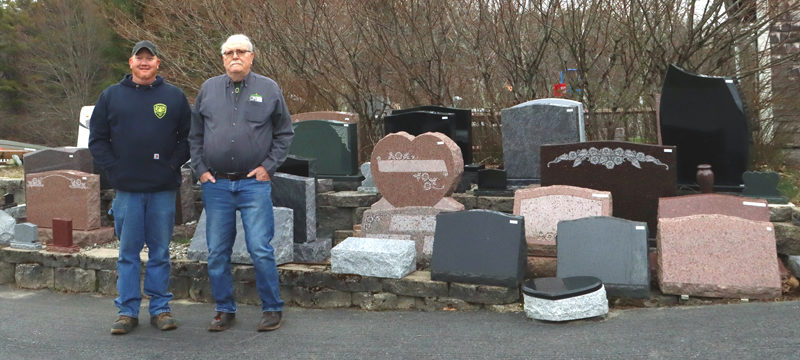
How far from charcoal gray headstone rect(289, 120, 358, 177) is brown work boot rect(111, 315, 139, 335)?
3318 mm

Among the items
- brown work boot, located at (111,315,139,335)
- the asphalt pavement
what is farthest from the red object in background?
brown work boot, located at (111,315,139,335)

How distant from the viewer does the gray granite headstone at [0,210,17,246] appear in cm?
678

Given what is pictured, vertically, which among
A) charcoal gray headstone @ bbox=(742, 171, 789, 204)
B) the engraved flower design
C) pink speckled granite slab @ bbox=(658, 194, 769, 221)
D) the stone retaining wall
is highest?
the engraved flower design

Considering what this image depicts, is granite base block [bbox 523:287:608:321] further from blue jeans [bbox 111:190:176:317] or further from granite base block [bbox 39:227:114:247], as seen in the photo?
granite base block [bbox 39:227:114:247]

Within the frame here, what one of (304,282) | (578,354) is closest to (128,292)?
(304,282)

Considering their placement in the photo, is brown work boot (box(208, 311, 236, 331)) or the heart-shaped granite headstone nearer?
brown work boot (box(208, 311, 236, 331))

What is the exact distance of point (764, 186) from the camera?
18.1ft

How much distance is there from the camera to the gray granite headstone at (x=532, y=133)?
6590 mm

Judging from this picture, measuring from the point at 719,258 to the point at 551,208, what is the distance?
1.33 m

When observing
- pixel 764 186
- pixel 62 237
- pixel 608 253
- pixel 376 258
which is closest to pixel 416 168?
pixel 376 258

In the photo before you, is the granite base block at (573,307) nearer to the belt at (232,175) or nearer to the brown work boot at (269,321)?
the brown work boot at (269,321)

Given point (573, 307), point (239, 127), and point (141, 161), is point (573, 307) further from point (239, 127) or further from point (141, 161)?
point (141, 161)

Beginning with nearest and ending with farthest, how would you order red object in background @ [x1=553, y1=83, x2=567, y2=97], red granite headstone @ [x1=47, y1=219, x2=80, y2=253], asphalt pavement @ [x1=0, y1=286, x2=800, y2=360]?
asphalt pavement @ [x1=0, y1=286, x2=800, y2=360], red granite headstone @ [x1=47, y1=219, x2=80, y2=253], red object in background @ [x1=553, y1=83, x2=567, y2=97]

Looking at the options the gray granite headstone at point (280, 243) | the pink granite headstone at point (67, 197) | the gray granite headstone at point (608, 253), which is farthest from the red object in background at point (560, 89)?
the pink granite headstone at point (67, 197)
